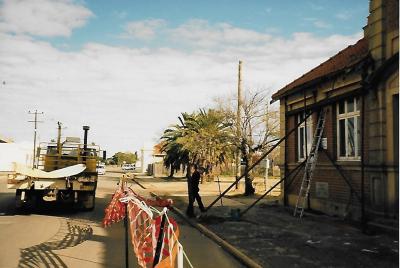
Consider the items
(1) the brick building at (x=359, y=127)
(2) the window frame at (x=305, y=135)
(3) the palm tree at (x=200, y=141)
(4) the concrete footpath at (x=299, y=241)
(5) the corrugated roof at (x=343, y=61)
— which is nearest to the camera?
(4) the concrete footpath at (x=299, y=241)

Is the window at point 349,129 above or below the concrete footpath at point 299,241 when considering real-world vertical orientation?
above

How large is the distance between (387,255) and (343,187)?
15.0ft

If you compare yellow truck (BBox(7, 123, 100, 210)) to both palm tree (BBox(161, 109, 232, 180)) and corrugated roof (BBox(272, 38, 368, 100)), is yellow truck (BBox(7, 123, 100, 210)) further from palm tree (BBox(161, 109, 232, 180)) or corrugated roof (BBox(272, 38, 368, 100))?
palm tree (BBox(161, 109, 232, 180))

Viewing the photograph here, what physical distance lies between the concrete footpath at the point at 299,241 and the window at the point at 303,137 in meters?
2.75

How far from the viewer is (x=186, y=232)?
34.8ft

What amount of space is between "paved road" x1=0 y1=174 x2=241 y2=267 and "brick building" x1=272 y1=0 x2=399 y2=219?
440cm

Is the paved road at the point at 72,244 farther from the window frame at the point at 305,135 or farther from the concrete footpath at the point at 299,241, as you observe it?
the window frame at the point at 305,135

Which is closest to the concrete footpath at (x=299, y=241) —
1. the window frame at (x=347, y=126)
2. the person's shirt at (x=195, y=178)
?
the person's shirt at (x=195, y=178)

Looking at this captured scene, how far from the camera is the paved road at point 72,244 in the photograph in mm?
7145

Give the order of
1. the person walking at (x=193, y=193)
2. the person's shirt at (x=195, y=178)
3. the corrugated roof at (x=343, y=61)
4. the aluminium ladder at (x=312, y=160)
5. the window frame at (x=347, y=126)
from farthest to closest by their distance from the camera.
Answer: the person's shirt at (x=195, y=178) → the person walking at (x=193, y=193) → the aluminium ladder at (x=312, y=160) → the window frame at (x=347, y=126) → the corrugated roof at (x=343, y=61)

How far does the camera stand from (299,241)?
344 inches

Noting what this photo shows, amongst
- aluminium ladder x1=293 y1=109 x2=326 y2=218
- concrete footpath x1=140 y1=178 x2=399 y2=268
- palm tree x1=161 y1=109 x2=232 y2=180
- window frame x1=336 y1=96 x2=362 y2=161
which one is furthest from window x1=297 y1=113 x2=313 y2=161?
palm tree x1=161 y1=109 x2=232 y2=180

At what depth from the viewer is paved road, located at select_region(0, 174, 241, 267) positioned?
7145mm

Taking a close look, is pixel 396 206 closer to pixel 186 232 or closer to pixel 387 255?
pixel 387 255
